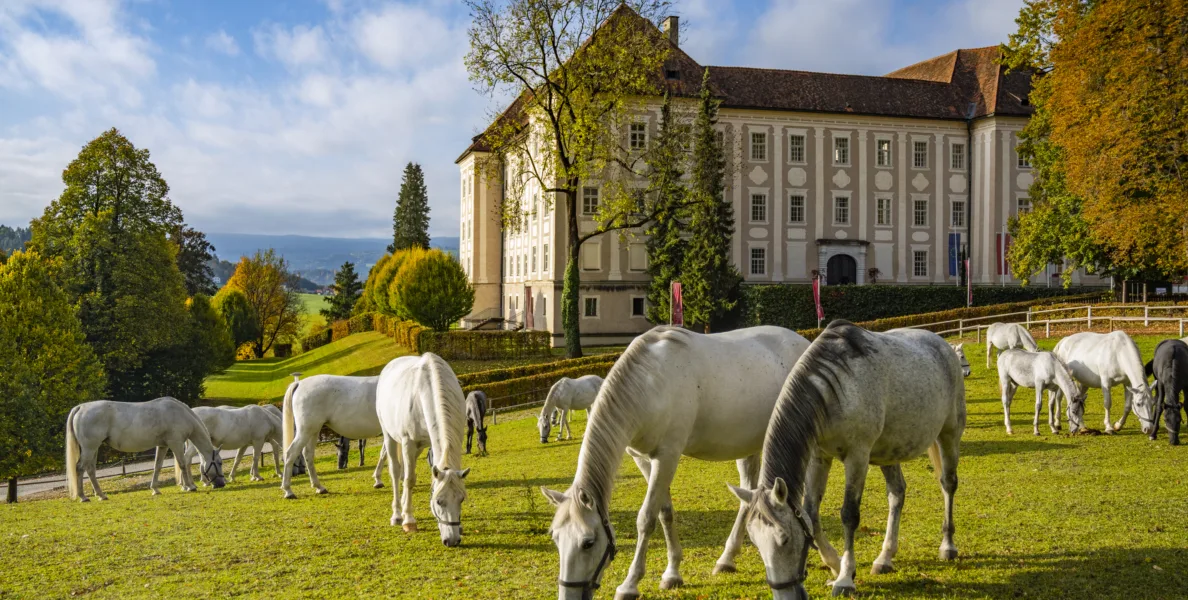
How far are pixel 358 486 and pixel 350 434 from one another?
1653 mm

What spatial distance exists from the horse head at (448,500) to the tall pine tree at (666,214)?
117 ft

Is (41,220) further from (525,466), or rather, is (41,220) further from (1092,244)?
(1092,244)

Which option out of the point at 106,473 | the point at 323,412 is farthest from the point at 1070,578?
the point at 106,473

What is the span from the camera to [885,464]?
746 cm

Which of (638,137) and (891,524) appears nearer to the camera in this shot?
(891,524)

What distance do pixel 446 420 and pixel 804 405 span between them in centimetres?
474

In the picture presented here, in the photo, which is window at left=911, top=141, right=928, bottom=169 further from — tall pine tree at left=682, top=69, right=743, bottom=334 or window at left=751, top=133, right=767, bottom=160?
tall pine tree at left=682, top=69, right=743, bottom=334

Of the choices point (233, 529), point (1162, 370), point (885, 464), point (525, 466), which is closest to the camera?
point (885, 464)

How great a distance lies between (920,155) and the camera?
54156mm

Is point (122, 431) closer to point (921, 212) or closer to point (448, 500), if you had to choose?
point (448, 500)

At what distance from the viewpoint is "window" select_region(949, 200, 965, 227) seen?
54.8 m

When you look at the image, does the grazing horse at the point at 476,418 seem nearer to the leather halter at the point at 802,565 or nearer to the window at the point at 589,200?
the leather halter at the point at 802,565

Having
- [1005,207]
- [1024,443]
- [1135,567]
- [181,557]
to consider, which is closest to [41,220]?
[181,557]

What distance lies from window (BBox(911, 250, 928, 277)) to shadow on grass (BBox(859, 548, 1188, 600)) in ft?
161
